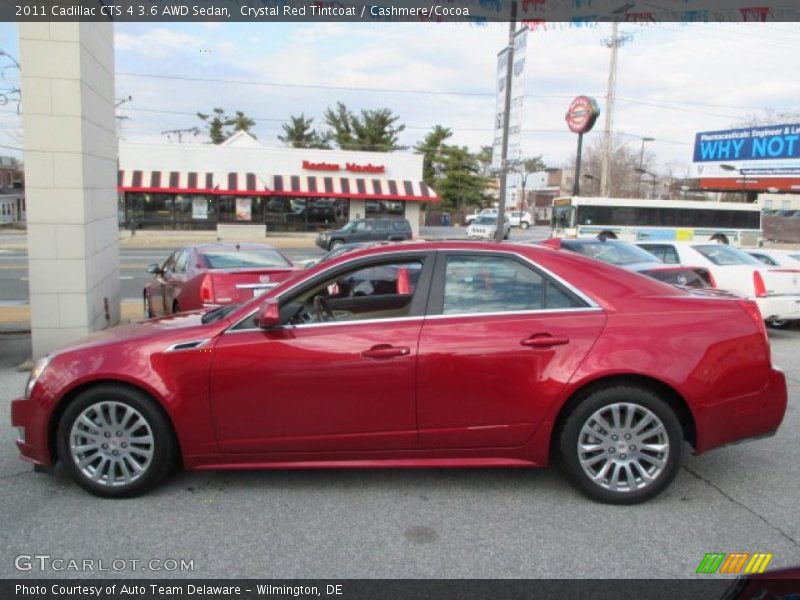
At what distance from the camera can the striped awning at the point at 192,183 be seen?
121ft

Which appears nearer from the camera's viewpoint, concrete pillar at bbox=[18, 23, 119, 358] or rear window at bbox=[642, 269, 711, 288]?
concrete pillar at bbox=[18, 23, 119, 358]

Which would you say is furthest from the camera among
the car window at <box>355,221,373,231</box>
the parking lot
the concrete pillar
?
the car window at <box>355,221,373,231</box>

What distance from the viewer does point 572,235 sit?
3338cm

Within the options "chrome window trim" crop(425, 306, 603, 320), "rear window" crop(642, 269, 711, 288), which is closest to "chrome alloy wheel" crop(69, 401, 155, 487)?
"chrome window trim" crop(425, 306, 603, 320)

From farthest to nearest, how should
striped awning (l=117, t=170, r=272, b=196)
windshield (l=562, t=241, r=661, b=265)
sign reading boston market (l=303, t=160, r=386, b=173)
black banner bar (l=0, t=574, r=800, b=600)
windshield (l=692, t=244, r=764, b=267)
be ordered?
sign reading boston market (l=303, t=160, r=386, b=173) → striped awning (l=117, t=170, r=272, b=196) → windshield (l=562, t=241, r=661, b=265) → windshield (l=692, t=244, r=764, b=267) → black banner bar (l=0, t=574, r=800, b=600)

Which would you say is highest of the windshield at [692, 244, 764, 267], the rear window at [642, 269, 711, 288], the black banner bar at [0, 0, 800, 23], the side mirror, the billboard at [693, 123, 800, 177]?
the billboard at [693, 123, 800, 177]

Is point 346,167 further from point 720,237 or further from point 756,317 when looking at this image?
point 756,317

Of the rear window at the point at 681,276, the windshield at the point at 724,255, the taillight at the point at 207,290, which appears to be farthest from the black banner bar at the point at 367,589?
the windshield at the point at 724,255

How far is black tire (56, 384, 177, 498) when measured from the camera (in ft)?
12.5

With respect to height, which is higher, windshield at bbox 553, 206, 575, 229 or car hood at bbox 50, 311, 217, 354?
windshield at bbox 553, 206, 575, 229

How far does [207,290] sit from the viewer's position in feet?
25.5

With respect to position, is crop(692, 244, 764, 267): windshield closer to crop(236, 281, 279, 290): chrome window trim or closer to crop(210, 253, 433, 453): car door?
crop(236, 281, 279, 290): chrome window trim

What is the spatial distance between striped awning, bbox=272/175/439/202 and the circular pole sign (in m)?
10.1

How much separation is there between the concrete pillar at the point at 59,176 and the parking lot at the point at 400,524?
338cm
